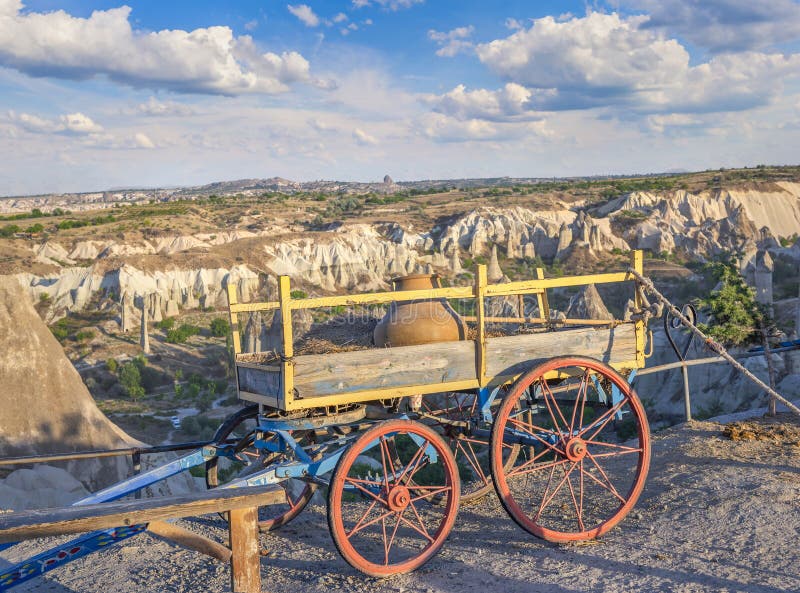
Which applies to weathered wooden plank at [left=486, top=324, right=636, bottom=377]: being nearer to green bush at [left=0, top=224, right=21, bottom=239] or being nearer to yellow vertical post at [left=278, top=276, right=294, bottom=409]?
yellow vertical post at [left=278, top=276, right=294, bottom=409]

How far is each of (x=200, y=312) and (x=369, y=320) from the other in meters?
37.7

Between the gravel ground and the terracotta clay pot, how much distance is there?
60.7 inches

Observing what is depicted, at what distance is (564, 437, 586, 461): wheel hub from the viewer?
5457 mm

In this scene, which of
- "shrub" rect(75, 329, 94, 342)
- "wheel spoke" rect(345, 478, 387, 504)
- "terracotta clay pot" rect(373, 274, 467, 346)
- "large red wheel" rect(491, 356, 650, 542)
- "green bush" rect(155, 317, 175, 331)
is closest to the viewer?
"wheel spoke" rect(345, 478, 387, 504)

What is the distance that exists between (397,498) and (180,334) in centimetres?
3443

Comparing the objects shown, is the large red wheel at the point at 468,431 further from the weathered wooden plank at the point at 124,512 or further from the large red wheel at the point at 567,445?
the weathered wooden plank at the point at 124,512

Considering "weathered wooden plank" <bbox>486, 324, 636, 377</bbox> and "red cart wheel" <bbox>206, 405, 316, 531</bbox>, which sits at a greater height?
"weathered wooden plank" <bbox>486, 324, 636, 377</bbox>

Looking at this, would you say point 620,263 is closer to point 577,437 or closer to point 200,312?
point 200,312

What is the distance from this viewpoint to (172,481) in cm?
1095

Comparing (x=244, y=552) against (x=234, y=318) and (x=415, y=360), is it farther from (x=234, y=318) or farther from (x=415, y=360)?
(x=234, y=318)

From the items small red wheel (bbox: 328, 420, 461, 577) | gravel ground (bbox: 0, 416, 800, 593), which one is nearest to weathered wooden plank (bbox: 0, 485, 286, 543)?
small red wheel (bbox: 328, 420, 461, 577)

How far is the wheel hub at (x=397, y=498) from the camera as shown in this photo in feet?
16.3

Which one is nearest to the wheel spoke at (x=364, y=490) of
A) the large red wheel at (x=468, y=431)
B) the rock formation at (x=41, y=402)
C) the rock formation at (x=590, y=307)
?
the large red wheel at (x=468, y=431)

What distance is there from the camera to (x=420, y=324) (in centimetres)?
564
